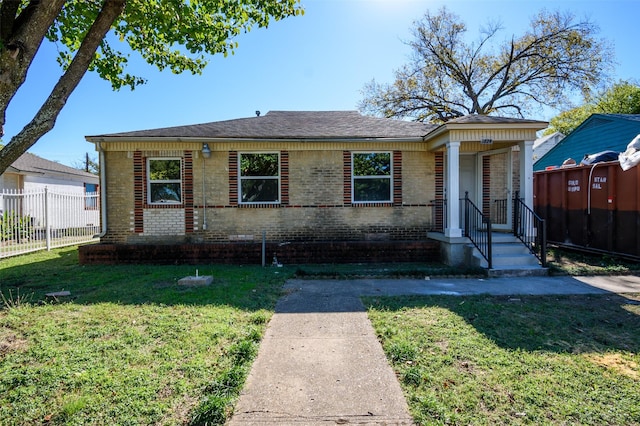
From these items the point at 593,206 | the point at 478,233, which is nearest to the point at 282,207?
the point at 478,233

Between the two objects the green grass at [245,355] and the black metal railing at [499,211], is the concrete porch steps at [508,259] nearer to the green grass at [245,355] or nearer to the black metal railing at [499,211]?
the black metal railing at [499,211]

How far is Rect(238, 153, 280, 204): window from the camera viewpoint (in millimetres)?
9703

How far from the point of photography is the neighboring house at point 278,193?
9234 millimetres

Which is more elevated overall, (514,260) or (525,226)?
(525,226)

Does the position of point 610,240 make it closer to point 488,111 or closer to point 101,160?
point 101,160

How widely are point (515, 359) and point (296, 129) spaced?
8.22m

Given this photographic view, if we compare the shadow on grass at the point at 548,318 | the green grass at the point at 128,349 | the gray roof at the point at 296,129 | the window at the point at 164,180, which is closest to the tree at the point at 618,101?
the gray roof at the point at 296,129

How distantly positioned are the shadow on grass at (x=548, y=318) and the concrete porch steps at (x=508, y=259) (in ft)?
5.62

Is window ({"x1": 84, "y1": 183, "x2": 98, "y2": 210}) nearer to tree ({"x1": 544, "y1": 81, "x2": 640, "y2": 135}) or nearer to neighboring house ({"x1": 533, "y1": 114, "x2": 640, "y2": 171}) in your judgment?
neighboring house ({"x1": 533, "y1": 114, "x2": 640, "y2": 171})

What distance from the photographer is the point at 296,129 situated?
10.2m

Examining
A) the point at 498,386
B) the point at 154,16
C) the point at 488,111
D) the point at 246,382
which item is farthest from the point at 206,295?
the point at 488,111

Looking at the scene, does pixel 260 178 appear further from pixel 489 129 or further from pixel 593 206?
pixel 593 206

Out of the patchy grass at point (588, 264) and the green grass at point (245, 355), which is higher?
the patchy grass at point (588, 264)

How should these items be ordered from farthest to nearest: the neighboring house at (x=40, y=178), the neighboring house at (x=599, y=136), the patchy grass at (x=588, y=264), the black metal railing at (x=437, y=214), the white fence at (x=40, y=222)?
1. the neighboring house at (x=40, y=178)
2. the neighboring house at (x=599, y=136)
3. the white fence at (x=40, y=222)
4. the black metal railing at (x=437, y=214)
5. the patchy grass at (x=588, y=264)
